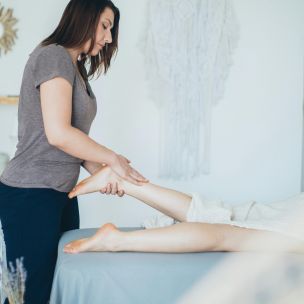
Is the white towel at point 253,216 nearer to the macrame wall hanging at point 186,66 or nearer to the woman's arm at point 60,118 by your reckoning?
the woman's arm at point 60,118

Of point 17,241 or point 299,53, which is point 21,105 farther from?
point 299,53

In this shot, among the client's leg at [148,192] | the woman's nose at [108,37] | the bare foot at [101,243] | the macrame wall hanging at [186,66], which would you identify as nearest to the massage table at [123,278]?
the bare foot at [101,243]

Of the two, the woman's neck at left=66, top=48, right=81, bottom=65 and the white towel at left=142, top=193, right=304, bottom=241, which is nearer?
the woman's neck at left=66, top=48, right=81, bottom=65

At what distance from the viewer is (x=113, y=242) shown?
4.70 ft

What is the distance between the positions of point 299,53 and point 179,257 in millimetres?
2482

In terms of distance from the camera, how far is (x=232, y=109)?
3.38 m

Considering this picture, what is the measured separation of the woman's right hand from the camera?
157 cm

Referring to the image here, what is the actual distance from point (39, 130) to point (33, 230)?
29 centimetres

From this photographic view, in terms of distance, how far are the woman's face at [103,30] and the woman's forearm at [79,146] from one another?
0.31 meters

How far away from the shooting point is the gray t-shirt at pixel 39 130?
1356mm

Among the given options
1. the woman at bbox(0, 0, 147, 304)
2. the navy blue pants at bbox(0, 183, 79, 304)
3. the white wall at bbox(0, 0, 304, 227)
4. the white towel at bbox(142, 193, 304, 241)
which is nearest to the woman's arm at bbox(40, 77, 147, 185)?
the woman at bbox(0, 0, 147, 304)

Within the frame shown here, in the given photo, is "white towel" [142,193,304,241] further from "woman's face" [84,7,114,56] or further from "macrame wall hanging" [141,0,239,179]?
"macrame wall hanging" [141,0,239,179]

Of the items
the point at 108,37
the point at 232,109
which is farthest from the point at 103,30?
the point at 232,109

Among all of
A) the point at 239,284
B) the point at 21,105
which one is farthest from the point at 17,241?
the point at 239,284
